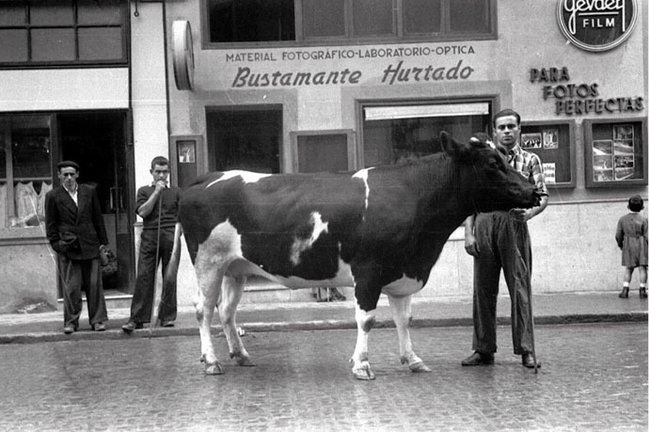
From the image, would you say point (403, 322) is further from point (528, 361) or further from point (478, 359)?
point (528, 361)

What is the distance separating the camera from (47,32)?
15164mm

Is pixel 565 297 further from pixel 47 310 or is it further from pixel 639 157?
pixel 47 310

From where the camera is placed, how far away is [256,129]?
51.4 ft

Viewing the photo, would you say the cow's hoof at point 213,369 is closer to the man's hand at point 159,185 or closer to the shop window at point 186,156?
the man's hand at point 159,185

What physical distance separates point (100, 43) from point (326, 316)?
18.1ft

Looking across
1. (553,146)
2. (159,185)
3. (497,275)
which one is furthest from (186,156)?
(497,275)

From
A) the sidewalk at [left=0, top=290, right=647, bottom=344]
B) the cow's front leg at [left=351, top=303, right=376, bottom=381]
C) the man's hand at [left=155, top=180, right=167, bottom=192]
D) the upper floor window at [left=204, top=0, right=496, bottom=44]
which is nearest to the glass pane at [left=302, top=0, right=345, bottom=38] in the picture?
the upper floor window at [left=204, top=0, right=496, bottom=44]

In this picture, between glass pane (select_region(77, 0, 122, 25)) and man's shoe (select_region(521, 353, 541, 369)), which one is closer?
man's shoe (select_region(521, 353, 541, 369))

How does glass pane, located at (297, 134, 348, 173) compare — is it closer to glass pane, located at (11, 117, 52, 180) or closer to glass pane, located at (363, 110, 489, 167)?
glass pane, located at (363, 110, 489, 167)

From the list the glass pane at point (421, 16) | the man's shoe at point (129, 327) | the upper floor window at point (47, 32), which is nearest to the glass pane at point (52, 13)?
the upper floor window at point (47, 32)

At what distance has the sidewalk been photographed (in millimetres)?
12398

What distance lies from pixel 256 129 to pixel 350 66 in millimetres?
1727

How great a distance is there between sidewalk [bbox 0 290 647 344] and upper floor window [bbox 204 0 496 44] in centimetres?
403

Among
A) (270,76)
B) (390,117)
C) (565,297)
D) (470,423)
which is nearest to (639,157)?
(565,297)
